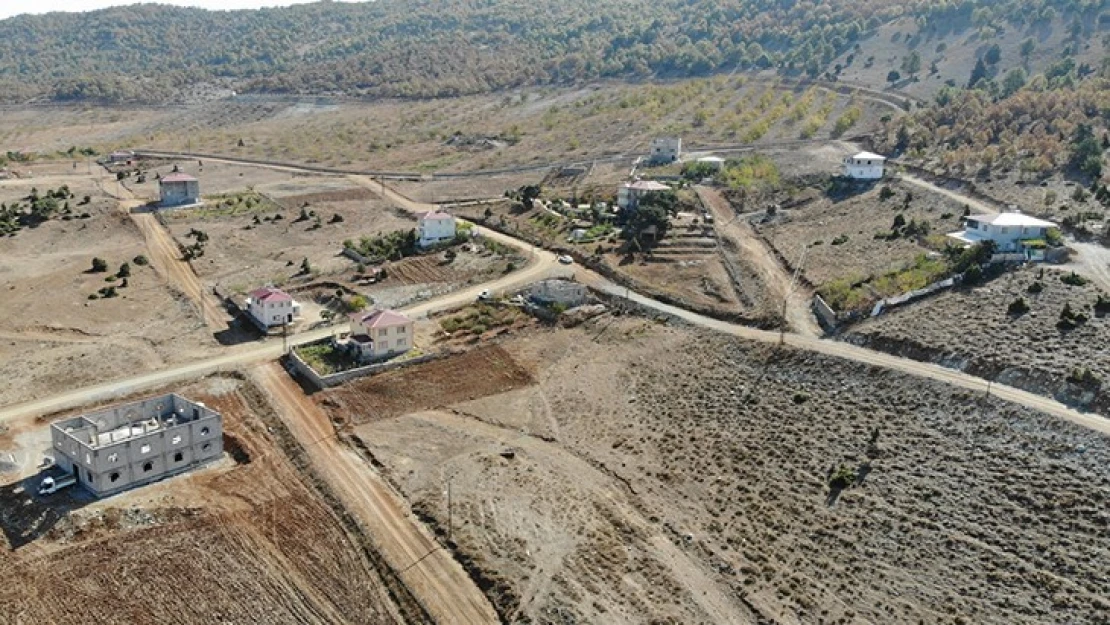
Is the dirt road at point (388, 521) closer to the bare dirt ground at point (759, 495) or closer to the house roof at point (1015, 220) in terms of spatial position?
the bare dirt ground at point (759, 495)

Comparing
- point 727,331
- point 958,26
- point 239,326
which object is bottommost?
point 239,326

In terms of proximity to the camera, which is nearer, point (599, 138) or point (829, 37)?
point (599, 138)

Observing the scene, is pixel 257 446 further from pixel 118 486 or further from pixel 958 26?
pixel 958 26

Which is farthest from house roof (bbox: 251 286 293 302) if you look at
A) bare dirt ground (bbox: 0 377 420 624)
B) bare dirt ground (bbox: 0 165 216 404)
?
bare dirt ground (bbox: 0 377 420 624)

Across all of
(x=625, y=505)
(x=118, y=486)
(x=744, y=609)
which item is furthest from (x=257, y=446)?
(x=744, y=609)

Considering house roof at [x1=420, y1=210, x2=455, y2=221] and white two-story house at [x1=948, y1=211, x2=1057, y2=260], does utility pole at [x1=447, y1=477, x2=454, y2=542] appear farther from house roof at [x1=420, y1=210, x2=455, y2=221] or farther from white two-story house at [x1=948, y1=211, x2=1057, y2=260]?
house roof at [x1=420, y1=210, x2=455, y2=221]

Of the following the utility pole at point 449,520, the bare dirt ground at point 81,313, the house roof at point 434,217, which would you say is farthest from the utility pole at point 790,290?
the bare dirt ground at point 81,313
